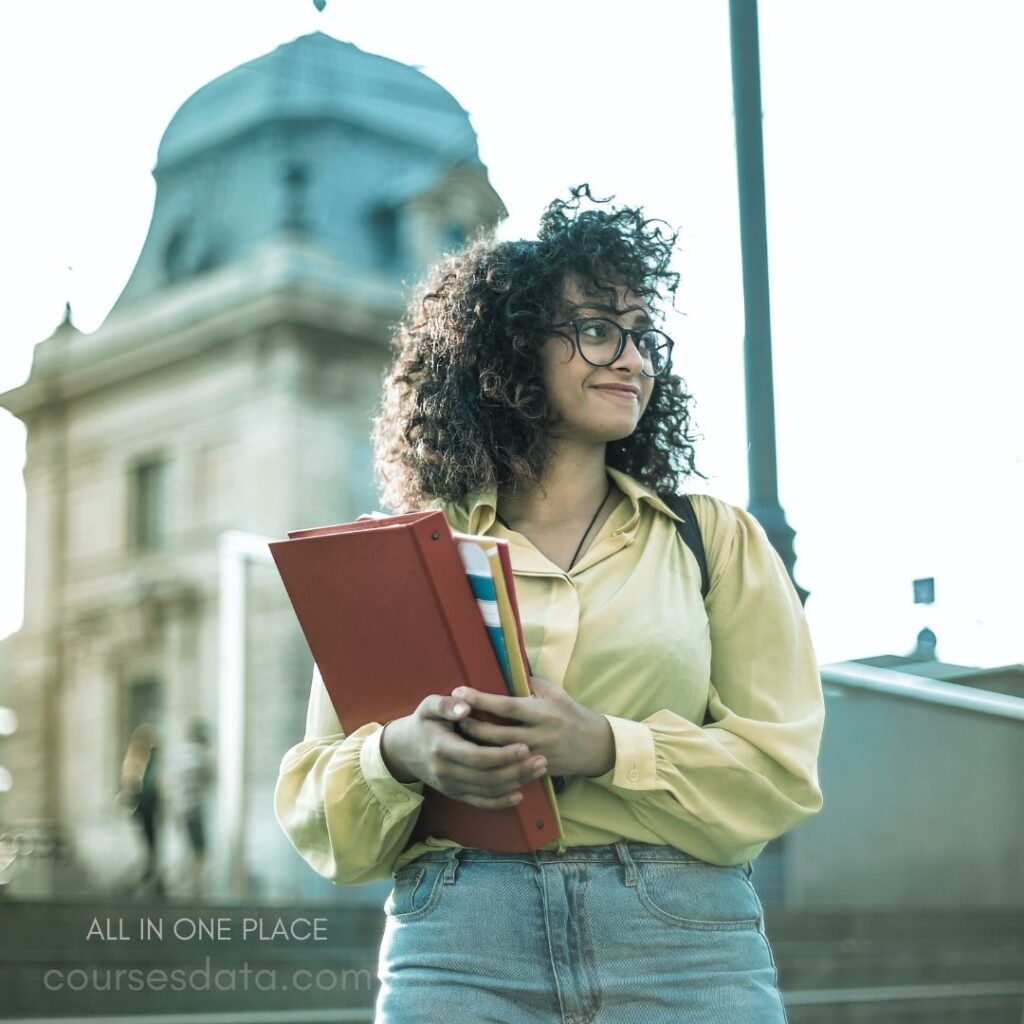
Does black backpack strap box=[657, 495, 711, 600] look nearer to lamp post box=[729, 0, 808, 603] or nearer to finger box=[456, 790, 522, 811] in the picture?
finger box=[456, 790, 522, 811]

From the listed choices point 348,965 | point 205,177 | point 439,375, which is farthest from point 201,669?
point 439,375

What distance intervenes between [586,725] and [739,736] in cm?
22

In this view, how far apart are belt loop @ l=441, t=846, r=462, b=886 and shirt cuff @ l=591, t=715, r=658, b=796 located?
20 centimetres

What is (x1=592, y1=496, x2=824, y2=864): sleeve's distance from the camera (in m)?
1.82

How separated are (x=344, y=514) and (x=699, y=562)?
1230 cm

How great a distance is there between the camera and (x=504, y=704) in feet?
5.64

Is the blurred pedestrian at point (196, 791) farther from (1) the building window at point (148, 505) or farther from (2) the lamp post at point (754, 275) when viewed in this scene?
(2) the lamp post at point (754, 275)

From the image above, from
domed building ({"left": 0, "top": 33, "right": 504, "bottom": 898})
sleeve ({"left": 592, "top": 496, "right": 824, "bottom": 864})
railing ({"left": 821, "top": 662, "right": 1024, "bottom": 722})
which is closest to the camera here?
sleeve ({"left": 592, "top": 496, "right": 824, "bottom": 864})

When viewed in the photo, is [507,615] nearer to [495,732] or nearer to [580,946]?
[495,732]

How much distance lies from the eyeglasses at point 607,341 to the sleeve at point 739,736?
9.4 inches

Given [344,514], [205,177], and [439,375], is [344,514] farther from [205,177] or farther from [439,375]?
[439,375]

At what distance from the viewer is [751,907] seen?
6.21ft

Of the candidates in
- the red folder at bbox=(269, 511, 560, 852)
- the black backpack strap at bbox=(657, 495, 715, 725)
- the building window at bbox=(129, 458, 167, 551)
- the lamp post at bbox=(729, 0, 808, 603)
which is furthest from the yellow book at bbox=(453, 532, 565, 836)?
the building window at bbox=(129, 458, 167, 551)

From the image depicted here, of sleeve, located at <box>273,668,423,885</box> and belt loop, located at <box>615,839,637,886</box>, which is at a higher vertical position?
sleeve, located at <box>273,668,423,885</box>
